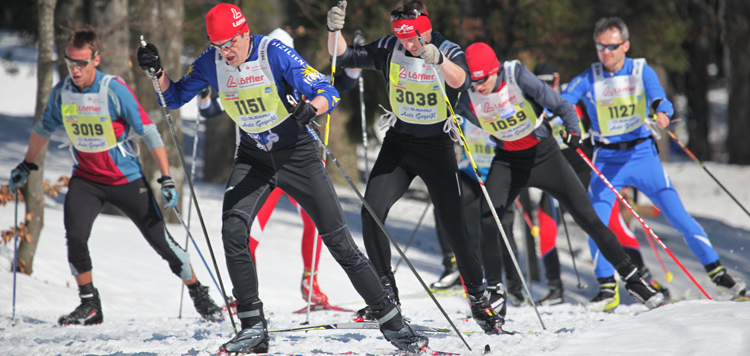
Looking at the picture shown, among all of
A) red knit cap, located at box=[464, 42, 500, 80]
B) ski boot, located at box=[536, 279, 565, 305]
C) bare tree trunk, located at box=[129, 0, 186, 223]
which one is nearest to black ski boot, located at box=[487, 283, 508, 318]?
red knit cap, located at box=[464, 42, 500, 80]

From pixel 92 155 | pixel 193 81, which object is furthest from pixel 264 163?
pixel 92 155

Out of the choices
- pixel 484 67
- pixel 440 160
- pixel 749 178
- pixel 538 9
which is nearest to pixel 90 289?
pixel 440 160

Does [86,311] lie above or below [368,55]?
below

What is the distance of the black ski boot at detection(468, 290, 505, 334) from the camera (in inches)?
169

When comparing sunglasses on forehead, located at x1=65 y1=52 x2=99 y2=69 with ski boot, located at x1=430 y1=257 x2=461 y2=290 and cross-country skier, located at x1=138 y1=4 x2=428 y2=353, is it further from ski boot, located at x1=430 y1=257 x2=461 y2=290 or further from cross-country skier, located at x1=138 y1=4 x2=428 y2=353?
ski boot, located at x1=430 y1=257 x2=461 y2=290

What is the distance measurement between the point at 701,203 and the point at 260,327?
43.6 feet

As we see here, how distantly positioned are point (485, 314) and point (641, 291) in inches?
62.9

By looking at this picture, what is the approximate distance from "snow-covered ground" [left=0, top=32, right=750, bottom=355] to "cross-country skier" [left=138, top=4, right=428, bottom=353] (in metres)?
0.33

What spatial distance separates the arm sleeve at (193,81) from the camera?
12.3ft

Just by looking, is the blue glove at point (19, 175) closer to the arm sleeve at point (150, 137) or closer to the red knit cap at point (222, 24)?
the arm sleeve at point (150, 137)

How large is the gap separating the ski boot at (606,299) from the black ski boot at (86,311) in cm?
404

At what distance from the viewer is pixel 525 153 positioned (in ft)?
16.7

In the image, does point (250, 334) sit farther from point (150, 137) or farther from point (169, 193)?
point (150, 137)

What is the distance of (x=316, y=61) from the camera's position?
1331 cm
